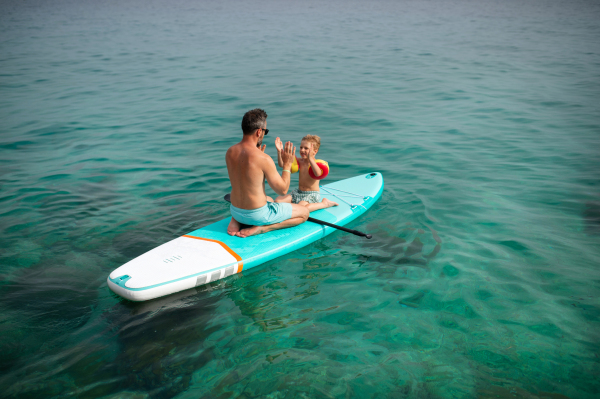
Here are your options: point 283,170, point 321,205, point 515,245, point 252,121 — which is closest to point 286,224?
point 321,205

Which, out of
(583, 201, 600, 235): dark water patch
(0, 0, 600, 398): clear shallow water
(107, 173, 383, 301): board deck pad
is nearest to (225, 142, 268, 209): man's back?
(107, 173, 383, 301): board deck pad

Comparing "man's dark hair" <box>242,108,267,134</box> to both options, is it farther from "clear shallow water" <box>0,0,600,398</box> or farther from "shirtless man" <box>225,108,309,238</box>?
"clear shallow water" <box>0,0,600,398</box>

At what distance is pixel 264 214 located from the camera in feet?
17.6

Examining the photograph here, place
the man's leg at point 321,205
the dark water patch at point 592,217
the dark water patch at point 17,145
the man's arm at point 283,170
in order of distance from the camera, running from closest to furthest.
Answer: the man's arm at point 283,170
the dark water patch at point 592,217
the man's leg at point 321,205
the dark water patch at point 17,145

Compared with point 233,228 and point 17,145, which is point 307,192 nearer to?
point 233,228

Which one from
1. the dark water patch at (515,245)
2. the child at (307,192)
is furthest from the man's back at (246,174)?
the dark water patch at (515,245)

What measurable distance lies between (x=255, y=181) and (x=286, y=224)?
983mm

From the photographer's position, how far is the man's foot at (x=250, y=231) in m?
5.50

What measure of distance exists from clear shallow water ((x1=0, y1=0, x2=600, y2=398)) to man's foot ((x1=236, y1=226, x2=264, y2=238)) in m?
0.48

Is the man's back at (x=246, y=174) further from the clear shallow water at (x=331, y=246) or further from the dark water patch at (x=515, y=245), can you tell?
the dark water patch at (x=515, y=245)

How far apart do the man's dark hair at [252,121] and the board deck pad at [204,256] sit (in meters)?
1.45

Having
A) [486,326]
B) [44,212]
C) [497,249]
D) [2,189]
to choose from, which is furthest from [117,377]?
[2,189]

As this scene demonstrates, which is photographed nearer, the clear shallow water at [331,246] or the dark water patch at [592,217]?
the clear shallow water at [331,246]

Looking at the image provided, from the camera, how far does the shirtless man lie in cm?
484
